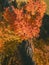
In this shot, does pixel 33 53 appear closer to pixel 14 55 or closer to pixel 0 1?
pixel 14 55

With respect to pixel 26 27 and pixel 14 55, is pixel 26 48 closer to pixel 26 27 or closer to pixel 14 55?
pixel 14 55

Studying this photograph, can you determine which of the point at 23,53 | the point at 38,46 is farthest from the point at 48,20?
the point at 23,53

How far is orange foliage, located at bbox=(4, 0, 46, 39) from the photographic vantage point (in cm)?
2939

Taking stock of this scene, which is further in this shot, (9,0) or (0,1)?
(0,1)

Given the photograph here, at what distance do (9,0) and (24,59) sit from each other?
11.3 meters

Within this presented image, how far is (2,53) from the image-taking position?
110 feet

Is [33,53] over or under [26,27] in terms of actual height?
under

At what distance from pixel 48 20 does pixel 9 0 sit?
7398mm

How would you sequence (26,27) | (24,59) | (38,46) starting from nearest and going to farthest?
1. (26,27)
2. (24,59)
3. (38,46)

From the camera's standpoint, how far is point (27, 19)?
2988 centimetres

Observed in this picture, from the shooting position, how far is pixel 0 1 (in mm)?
41406

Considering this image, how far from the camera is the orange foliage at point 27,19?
29.4m

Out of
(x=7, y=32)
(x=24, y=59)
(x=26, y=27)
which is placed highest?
(x=26, y=27)

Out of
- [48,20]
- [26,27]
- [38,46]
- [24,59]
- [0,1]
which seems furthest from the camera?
[0,1]
